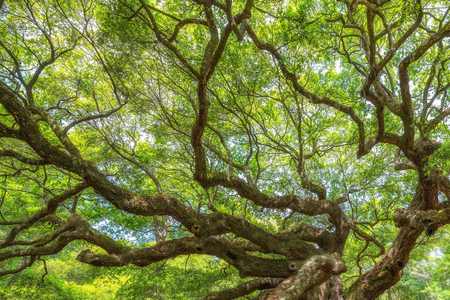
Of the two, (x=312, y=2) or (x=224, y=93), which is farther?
(x=224, y=93)

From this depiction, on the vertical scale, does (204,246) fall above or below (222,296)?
above

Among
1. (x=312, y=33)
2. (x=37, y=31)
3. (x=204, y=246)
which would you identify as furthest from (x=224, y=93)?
(x=37, y=31)

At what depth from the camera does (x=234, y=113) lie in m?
5.42

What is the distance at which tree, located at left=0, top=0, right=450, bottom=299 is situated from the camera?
429 centimetres

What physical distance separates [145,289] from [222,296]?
8.34 feet

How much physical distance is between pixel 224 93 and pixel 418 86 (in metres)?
3.39

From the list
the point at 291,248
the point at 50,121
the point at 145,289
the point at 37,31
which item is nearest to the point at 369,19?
the point at 291,248

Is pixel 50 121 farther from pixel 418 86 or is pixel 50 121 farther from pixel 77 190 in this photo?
pixel 418 86

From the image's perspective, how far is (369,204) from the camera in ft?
25.1

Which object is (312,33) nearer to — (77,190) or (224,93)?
(224,93)

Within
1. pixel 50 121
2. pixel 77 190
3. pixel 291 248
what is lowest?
pixel 291 248

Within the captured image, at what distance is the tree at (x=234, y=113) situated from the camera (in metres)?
4.29

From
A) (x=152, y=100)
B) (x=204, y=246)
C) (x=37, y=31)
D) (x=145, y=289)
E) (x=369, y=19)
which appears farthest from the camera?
(x=145, y=289)

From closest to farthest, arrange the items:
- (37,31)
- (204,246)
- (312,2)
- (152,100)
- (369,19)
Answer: (369,19) → (312,2) → (204,246) → (37,31) → (152,100)
